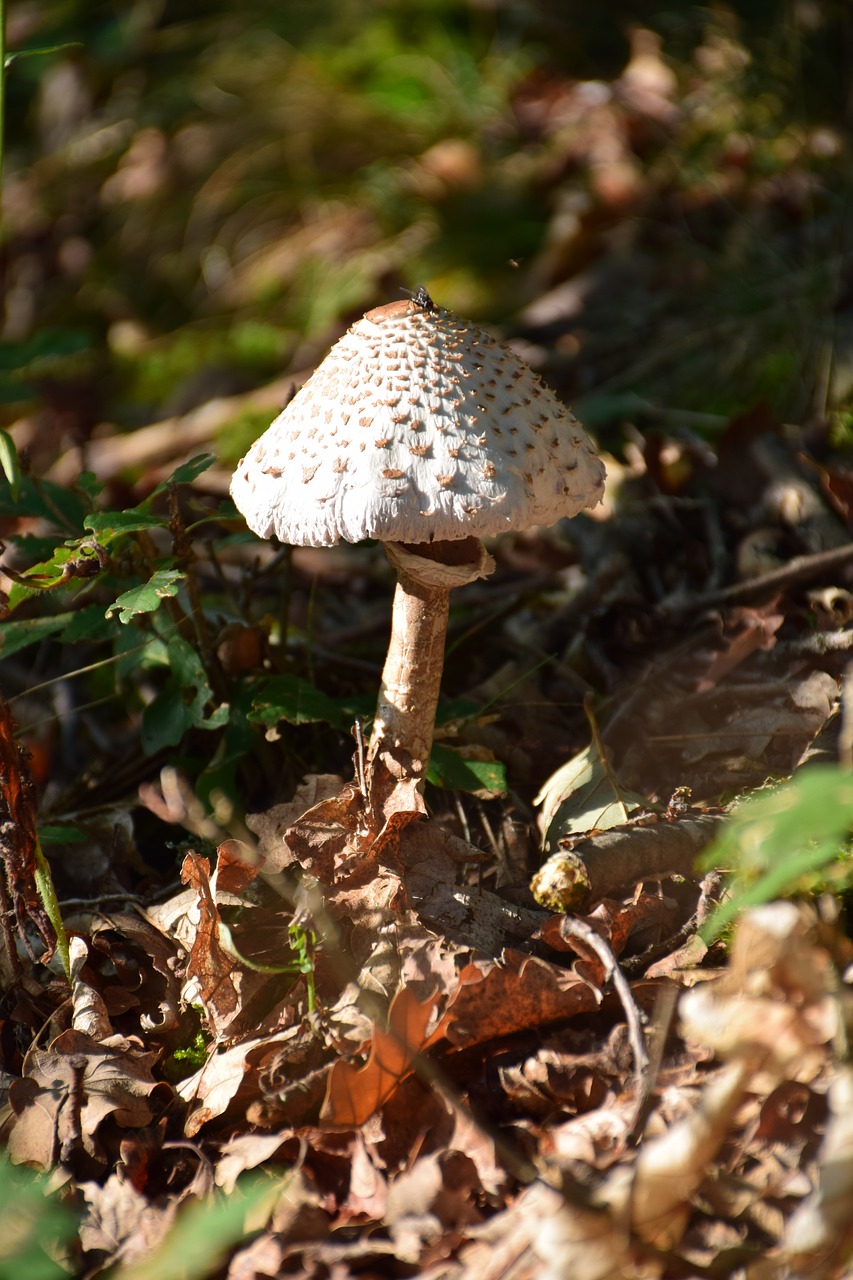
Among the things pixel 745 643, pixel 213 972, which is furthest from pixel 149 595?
pixel 745 643

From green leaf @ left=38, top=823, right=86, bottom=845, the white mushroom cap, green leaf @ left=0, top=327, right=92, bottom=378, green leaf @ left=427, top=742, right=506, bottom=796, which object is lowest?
green leaf @ left=427, top=742, right=506, bottom=796

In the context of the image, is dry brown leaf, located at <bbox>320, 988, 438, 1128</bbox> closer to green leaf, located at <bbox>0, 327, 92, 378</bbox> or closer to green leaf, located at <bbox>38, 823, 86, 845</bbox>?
green leaf, located at <bbox>38, 823, 86, 845</bbox>

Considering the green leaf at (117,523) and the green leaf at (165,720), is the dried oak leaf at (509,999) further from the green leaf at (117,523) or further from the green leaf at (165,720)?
the green leaf at (117,523)

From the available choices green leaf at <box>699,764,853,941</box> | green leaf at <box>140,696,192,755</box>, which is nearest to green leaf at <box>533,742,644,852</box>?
green leaf at <box>699,764,853,941</box>

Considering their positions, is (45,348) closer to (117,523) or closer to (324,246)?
(117,523)

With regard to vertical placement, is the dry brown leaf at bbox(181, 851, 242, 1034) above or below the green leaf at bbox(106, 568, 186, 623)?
below

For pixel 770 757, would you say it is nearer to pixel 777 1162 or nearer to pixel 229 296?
pixel 777 1162
